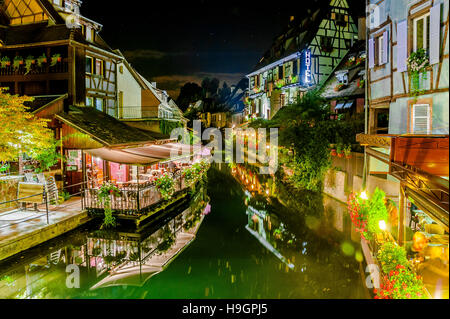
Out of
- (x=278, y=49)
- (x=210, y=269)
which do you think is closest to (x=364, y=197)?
(x=210, y=269)

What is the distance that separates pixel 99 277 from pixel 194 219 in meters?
6.08

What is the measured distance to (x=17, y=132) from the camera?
1170cm

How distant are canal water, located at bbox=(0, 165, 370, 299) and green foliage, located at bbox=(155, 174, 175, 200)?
1027 millimetres

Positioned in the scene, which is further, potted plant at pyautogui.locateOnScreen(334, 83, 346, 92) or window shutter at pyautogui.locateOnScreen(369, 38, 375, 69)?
potted plant at pyautogui.locateOnScreen(334, 83, 346, 92)

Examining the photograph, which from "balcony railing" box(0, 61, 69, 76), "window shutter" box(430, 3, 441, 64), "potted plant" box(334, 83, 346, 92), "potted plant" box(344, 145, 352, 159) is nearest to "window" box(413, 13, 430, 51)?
"window shutter" box(430, 3, 441, 64)

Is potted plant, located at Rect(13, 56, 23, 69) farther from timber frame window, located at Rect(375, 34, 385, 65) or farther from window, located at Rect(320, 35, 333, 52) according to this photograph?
window, located at Rect(320, 35, 333, 52)

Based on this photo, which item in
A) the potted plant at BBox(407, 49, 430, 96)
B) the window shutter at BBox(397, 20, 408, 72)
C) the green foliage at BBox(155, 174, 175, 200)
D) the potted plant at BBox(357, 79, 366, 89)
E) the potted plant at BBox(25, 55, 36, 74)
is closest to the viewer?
the potted plant at BBox(407, 49, 430, 96)

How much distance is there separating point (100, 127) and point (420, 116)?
13.6 meters

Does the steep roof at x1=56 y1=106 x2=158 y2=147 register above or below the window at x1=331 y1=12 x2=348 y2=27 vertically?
below

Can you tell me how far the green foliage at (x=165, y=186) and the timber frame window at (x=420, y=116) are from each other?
9.22 metres

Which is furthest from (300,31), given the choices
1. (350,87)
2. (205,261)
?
(205,261)

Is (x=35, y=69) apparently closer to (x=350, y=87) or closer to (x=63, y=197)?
(x=63, y=197)

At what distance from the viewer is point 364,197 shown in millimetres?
9805

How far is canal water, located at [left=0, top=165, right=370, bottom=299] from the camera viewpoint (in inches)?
293
